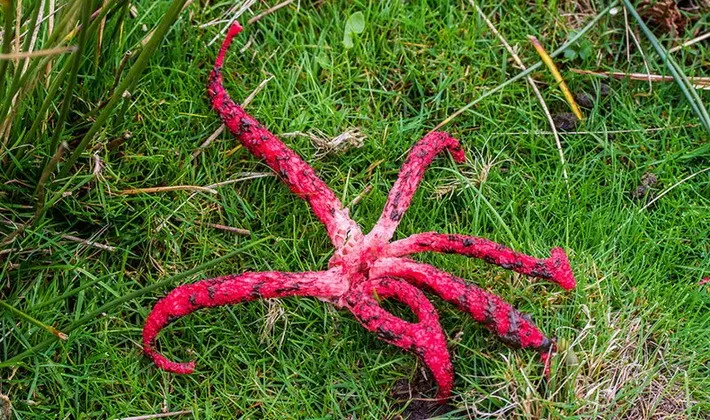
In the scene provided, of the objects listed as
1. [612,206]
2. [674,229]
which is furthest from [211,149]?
[674,229]

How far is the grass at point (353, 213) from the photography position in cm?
298

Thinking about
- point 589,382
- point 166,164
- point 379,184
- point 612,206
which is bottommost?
point 589,382

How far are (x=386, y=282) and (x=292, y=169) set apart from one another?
1.72 ft

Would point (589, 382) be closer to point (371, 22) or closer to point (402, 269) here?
point (402, 269)

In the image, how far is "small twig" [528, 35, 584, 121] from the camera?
141 inches

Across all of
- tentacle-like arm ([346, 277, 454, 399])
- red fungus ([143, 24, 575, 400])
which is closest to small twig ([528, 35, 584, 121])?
red fungus ([143, 24, 575, 400])

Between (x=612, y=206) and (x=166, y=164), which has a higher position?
(x=166, y=164)

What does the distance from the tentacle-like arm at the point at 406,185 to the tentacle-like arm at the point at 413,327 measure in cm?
21

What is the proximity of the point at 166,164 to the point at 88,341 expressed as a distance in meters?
0.69

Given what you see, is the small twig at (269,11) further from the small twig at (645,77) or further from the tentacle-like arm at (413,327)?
the tentacle-like arm at (413,327)

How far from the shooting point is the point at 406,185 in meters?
3.08

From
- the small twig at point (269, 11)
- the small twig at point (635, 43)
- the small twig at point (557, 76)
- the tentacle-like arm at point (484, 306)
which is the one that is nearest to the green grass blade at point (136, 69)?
the small twig at point (269, 11)

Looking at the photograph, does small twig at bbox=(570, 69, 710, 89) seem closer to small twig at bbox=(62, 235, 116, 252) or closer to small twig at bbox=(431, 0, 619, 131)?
small twig at bbox=(431, 0, 619, 131)

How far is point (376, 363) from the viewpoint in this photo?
300 centimetres
